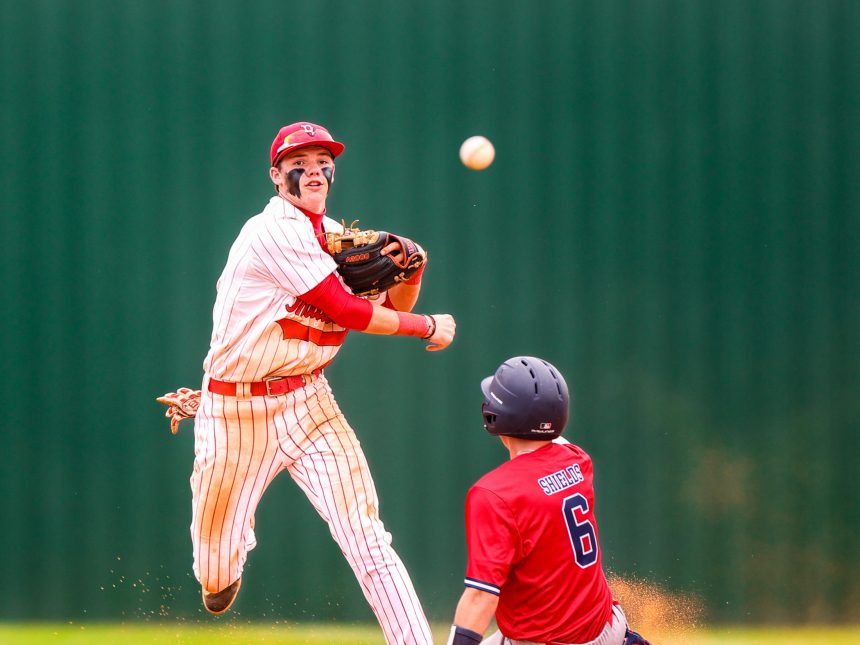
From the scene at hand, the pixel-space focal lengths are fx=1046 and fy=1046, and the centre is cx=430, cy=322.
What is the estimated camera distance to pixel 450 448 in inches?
201

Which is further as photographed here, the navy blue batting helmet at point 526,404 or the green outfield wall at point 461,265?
the green outfield wall at point 461,265

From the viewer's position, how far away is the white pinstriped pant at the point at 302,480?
12.3 ft

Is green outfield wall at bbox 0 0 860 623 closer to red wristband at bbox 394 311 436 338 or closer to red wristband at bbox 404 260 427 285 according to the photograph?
red wristband at bbox 404 260 427 285

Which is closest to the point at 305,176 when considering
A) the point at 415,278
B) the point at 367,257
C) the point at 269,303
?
the point at 367,257

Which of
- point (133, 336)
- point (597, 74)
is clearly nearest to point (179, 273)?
point (133, 336)

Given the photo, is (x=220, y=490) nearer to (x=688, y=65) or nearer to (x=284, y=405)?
(x=284, y=405)

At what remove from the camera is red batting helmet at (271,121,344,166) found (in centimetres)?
382

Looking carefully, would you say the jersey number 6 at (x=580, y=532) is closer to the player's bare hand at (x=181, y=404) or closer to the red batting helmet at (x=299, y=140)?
the red batting helmet at (x=299, y=140)

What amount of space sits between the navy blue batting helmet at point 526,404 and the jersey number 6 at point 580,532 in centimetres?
20

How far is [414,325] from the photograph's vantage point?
3811 mm

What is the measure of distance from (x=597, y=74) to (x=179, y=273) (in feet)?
7.46

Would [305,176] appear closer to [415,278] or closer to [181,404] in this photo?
[415,278]

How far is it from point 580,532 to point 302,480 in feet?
4.76

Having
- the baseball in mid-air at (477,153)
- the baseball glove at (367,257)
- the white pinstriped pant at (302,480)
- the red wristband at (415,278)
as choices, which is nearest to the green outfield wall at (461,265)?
the baseball in mid-air at (477,153)
